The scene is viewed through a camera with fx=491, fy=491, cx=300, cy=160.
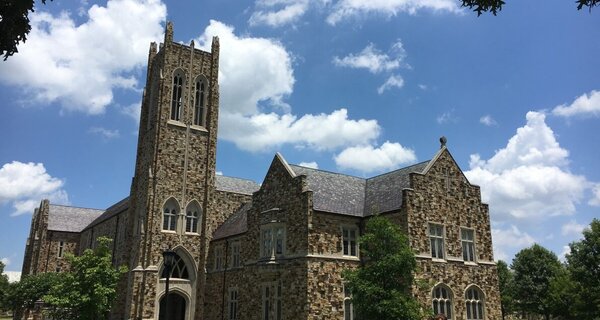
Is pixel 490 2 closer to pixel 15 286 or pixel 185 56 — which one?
pixel 185 56

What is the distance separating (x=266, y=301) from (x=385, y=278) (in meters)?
9.65

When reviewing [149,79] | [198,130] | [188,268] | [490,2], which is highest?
[149,79]

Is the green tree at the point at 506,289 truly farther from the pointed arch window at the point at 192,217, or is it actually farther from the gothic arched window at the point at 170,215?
the gothic arched window at the point at 170,215

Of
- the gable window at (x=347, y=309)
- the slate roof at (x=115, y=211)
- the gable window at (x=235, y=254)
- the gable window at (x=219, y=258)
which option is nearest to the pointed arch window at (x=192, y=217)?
the gable window at (x=219, y=258)

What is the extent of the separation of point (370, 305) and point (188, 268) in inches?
858

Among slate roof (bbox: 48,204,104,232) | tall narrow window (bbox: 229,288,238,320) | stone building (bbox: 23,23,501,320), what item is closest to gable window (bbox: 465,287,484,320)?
stone building (bbox: 23,23,501,320)

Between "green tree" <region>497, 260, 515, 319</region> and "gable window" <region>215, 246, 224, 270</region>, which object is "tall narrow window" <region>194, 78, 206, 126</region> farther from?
"green tree" <region>497, 260, 515, 319</region>

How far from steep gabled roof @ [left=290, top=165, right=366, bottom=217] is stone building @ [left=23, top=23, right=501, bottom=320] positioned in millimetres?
101

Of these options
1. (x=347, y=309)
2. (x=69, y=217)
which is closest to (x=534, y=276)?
(x=347, y=309)

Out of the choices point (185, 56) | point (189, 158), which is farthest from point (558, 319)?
point (185, 56)

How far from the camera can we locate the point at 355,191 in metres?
33.1

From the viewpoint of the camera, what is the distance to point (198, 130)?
44062mm

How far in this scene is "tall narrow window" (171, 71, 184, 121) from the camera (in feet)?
145

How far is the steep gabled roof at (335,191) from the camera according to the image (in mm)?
29938
